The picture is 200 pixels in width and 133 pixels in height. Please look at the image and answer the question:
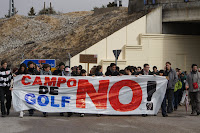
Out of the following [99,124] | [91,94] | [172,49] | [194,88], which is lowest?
[99,124]


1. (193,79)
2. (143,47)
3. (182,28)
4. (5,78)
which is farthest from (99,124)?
(182,28)

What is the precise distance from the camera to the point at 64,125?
433 inches

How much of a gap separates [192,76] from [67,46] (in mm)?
17606

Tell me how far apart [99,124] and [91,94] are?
2.30 m

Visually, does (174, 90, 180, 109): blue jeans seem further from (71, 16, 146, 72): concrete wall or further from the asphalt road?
(71, 16, 146, 72): concrete wall

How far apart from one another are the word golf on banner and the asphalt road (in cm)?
36

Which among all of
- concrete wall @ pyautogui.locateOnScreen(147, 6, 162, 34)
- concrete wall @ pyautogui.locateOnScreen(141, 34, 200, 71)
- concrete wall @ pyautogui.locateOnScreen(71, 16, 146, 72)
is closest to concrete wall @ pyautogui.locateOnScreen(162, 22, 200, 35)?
concrete wall @ pyautogui.locateOnScreen(147, 6, 162, 34)

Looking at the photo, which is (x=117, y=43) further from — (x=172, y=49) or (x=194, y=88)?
(x=194, y=88)

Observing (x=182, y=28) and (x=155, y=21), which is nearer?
(x=155, y=21)

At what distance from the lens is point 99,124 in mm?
11266

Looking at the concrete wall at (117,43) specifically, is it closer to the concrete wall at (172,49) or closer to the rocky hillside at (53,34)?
the concrete wall at (172,49)

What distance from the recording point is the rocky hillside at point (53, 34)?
30.0 metres

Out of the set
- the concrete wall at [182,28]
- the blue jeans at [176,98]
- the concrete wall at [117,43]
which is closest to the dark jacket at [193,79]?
the blue jeans at [176,98]

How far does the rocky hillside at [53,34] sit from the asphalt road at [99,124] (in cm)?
1598
